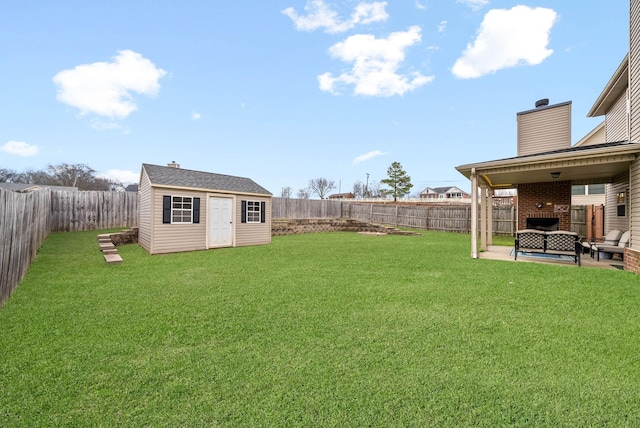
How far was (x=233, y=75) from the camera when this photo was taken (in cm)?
1488

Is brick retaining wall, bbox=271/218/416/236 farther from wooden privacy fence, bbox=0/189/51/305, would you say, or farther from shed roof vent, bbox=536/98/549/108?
wooden privacy fence, bbox=0/189/51/305

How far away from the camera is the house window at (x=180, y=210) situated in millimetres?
9344

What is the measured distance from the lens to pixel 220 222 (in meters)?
10.7

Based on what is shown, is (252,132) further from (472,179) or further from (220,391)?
(220,391)

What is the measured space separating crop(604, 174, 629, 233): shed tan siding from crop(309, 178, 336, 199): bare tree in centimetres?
5349

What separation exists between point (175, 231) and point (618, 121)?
15484 mm

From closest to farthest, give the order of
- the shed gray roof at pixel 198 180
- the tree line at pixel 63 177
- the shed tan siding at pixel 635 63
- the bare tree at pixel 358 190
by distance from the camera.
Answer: the shed tan siding at pixel 635 63 < the shed gray roof at pixel 198 180 < the tree line at pixel 63 177 < the bare tree at pixel 358 190

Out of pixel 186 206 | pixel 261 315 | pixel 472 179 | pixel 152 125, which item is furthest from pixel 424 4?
pixel 152 125

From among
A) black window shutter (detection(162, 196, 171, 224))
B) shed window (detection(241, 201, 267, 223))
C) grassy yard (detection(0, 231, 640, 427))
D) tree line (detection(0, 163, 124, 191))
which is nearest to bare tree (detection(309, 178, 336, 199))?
tree line (detection(0, 163, 124, 191))

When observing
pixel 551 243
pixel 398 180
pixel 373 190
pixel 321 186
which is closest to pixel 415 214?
pixel 551 243

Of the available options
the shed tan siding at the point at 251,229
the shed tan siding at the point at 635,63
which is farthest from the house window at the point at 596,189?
the shed tan siding at the point at 251,229

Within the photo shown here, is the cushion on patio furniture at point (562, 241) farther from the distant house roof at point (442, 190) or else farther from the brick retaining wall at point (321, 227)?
the distant house roof at point (442, 190)

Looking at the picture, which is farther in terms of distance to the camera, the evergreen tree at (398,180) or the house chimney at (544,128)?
the evergreen tree at (398,180)

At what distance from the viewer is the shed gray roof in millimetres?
9590
